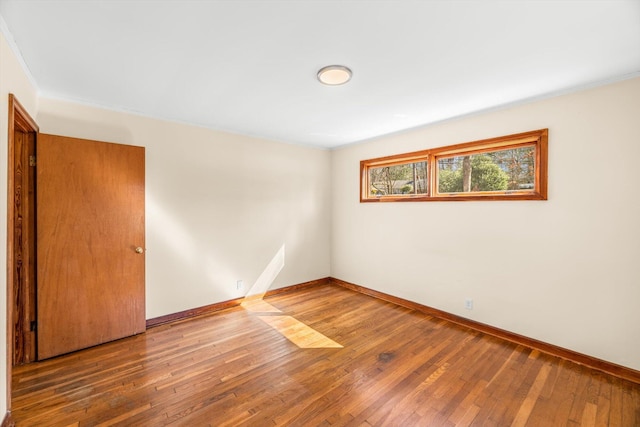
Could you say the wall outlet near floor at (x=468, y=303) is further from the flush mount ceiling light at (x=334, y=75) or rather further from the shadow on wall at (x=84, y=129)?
the shadow on wall at (x=84, y=129)

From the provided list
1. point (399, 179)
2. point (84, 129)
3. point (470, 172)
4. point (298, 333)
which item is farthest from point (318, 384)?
point (84, 129)

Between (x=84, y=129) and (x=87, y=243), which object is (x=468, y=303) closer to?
(x=87, y=243)

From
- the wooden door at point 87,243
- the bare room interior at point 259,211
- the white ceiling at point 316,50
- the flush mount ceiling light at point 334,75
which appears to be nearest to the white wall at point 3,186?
the bare room interior at point 259,211

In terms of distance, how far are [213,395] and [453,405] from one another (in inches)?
65.9

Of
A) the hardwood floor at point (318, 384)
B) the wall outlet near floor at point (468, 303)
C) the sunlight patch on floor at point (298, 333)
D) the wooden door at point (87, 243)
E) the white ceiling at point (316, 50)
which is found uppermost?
the white ceiling at point (316, 50)

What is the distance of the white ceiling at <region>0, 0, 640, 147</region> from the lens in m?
1.45

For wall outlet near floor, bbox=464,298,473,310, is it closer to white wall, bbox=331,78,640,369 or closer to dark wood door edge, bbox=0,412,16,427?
white wall, bbox=331,78,640,369

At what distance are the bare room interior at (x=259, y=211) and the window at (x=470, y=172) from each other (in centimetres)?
2

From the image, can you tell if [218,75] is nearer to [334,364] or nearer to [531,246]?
[334,364]

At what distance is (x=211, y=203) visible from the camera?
11.5 feet

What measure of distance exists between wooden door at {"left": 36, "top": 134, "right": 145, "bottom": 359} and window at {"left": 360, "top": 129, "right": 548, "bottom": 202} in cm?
309

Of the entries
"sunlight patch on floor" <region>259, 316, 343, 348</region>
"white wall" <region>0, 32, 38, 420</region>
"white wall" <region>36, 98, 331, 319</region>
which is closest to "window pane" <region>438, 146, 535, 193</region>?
"white wall" <region>36, 98, 331, 319</region>

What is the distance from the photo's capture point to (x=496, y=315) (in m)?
2.88

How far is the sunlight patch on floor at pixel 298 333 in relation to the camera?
2.70 meters
